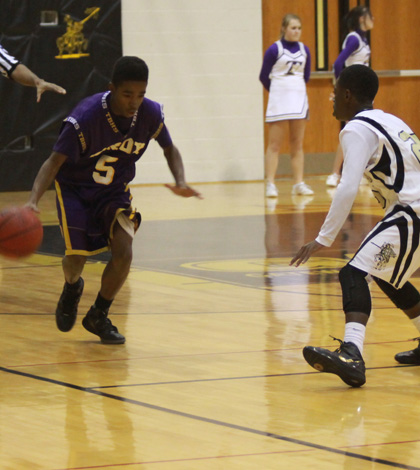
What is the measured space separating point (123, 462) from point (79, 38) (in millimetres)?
11508

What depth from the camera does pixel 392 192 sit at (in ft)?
14.0

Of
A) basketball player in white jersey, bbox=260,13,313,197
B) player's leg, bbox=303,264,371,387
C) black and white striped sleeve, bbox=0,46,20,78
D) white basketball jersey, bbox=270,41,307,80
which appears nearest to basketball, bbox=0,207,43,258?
player's leg, bbox=303,264,371,387

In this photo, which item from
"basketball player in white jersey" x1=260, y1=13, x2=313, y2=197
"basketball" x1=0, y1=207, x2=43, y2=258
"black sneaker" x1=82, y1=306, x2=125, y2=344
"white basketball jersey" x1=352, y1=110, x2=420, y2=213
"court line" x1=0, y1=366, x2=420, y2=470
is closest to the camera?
"court line" x1=0, y1=366, x2=420, y2=470

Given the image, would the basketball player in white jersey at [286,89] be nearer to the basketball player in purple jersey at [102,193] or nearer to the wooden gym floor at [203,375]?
the wooden gym floor at [203,375]

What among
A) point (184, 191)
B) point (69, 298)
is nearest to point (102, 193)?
point (184, 191)

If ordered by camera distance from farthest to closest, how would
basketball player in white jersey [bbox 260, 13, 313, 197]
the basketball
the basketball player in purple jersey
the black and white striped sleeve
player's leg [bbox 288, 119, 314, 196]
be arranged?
player's leg [bbox 288, 119, 314, 196] → basketball player in white jersey [bbox 260, 13, 313, 197] → the black and white striped sleeve → the basketball player in purple jersey → the basketball

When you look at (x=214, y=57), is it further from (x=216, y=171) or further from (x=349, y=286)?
(x=349, y=286)

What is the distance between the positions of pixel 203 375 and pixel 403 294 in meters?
0.92

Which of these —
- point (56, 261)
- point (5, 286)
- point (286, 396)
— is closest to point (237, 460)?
point (286, 396)

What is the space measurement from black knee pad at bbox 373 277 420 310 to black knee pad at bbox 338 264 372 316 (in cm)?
21

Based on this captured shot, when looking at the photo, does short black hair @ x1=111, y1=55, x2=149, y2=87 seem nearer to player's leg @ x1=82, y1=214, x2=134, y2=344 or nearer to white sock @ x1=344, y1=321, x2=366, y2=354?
player's leg @ x1=82, y1=214, x2=134, y2=344

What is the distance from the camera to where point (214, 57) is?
14883 mm

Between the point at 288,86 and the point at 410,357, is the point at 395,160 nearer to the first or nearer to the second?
the point at 410,357

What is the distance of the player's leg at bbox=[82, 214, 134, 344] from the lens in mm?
5129
